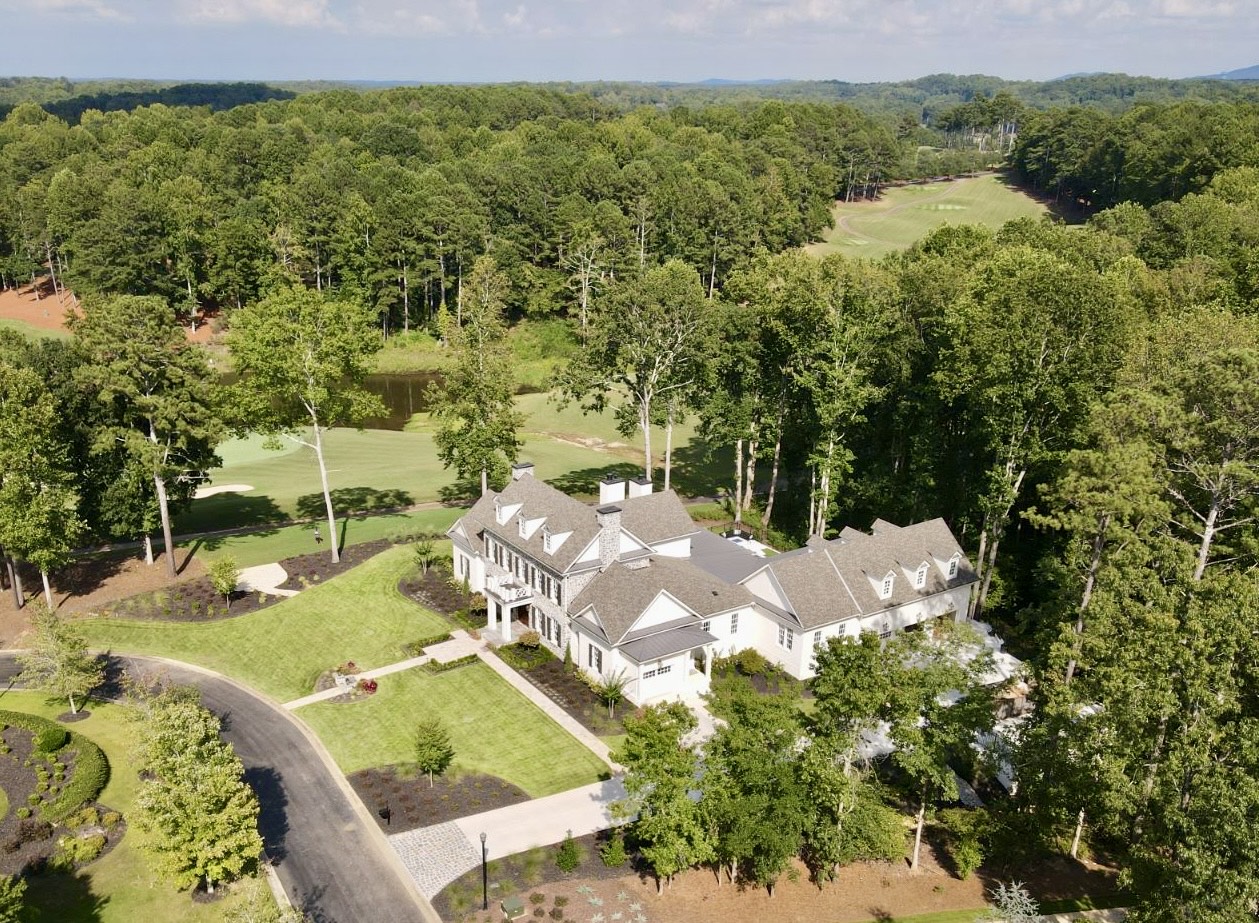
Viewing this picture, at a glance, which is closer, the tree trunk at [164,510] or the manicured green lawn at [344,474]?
the tree trunk at [164,510]

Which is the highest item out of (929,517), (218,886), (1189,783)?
(1189,783)

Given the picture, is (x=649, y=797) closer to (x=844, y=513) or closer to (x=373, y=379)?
(x=844, y=513)

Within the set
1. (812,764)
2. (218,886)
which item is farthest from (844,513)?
(218,886)

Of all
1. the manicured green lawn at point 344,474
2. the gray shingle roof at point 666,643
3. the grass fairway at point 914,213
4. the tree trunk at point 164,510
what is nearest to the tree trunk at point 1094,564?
the gray shingle roof at point 666,643

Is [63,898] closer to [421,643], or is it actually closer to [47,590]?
[421,643]

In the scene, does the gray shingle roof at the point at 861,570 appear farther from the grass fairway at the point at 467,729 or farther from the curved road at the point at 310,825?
the curved road at the point at 310,825

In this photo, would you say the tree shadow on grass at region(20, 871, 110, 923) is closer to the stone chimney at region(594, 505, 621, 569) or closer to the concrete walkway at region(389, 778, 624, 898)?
the concrete walkway at region(389, 778, 624, 898)
